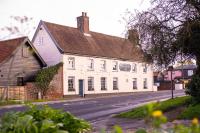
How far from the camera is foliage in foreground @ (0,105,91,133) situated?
6.29 metres

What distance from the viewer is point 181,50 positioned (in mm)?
19906

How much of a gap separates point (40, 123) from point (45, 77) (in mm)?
37142

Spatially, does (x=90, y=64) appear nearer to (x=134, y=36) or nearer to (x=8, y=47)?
(x=8, y=47)

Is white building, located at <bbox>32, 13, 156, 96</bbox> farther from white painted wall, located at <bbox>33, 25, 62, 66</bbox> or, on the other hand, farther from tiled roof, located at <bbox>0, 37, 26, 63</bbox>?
tiled roof, located at <bbox>0, 37, 26, 63</bbox>

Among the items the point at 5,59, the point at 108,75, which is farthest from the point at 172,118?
the point at 108,75

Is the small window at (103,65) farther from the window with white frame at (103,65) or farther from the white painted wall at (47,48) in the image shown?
the white painted wall at (47,48)

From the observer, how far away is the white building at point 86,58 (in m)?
46.6

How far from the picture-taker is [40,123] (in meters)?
6.64

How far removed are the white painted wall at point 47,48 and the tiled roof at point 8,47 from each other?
4376mm

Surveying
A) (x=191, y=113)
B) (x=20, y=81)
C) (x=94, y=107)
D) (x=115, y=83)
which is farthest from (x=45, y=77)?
(x=191, y=113)

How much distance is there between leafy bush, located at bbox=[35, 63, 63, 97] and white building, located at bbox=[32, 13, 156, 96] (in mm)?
1569

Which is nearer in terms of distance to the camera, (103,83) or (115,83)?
(103,83)

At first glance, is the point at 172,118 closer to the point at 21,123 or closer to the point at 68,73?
the point at 21,123

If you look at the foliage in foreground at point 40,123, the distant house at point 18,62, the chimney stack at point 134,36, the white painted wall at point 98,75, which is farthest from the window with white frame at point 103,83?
the foliage in foreground at point 40,123
